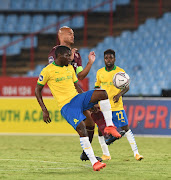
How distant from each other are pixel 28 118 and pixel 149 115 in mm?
3322

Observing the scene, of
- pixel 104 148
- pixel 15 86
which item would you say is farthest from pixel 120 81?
pixel 15 86

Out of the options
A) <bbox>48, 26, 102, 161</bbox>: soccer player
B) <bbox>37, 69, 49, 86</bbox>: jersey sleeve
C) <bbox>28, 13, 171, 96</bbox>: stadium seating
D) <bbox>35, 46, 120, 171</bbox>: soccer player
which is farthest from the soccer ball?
<bbox>28, 13, 171, 96</bbox>: stadium seating

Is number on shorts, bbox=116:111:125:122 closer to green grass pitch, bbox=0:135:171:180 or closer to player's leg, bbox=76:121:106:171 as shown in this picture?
green grass pitch, bbox=0:135:171:180

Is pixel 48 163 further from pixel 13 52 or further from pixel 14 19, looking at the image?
pixel 14 19

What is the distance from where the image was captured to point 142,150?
33.6 ft

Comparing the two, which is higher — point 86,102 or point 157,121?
point 86,102

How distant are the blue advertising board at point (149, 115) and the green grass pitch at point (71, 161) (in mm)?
743

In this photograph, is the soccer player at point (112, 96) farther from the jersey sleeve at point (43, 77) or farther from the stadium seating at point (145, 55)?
the stadium seating at point (145, 55)

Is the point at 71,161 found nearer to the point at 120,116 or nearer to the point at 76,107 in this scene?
the point at 120,116

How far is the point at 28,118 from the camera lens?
13891 mm

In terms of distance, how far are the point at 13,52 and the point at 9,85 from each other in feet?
14.7

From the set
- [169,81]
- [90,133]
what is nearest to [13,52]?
[169,81]

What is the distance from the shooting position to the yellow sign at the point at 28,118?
1379 cm

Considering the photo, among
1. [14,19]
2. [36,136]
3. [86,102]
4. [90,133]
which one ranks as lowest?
[36,136]
